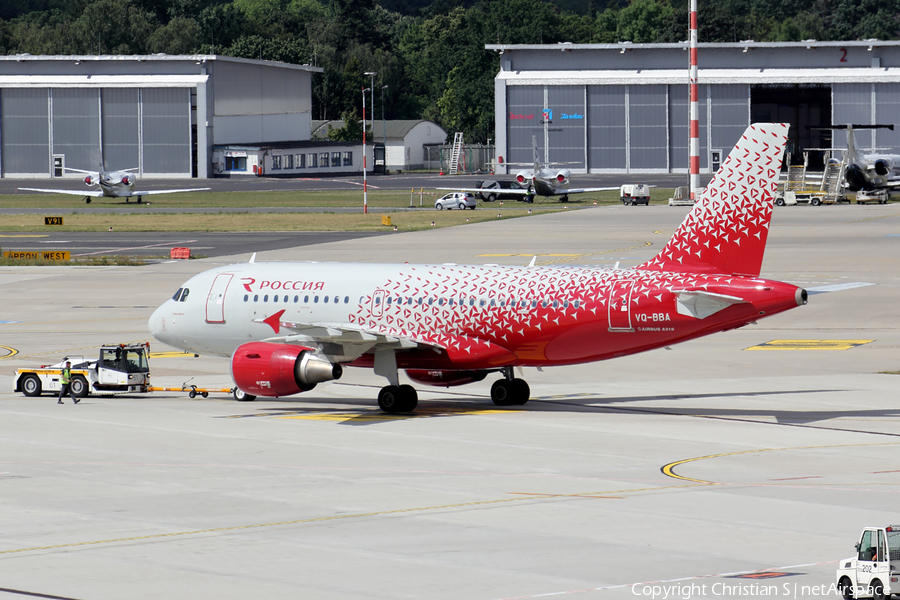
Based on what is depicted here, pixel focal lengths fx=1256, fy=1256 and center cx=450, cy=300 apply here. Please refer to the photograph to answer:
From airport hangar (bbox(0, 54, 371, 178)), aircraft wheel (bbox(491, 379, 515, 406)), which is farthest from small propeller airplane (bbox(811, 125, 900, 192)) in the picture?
airport hangar (bbox(0, 54, 371, 178))

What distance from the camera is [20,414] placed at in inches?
1442

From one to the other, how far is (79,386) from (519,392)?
46.8 ft

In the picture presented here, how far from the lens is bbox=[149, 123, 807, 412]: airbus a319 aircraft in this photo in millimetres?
33344

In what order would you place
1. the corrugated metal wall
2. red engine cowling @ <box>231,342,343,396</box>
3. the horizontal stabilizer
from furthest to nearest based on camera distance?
the corrugated metal wall → red engine cowling @ <box>231,342,343,396</box> → the horizontal stabilizer

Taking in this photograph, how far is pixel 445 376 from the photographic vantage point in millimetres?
36750

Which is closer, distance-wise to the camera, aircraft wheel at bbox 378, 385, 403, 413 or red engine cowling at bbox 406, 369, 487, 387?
aircraft wheel at bbox 378, 385, 403, 413

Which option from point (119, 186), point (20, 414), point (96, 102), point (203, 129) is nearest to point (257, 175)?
point (203, 129)

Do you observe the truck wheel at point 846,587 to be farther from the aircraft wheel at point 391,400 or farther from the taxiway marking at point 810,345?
the taxiway marking at point 810,345

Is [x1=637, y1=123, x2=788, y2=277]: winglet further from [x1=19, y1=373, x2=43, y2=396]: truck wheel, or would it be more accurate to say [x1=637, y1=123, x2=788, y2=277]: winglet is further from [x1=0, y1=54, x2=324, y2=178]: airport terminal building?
[x1=0, y1=54, x2=324, y2=178]: airport terminal building

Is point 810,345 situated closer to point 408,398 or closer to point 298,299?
point 408,398

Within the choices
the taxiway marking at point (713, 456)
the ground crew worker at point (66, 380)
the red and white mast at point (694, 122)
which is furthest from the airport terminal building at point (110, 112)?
the taxiway marking at point (713, 456)

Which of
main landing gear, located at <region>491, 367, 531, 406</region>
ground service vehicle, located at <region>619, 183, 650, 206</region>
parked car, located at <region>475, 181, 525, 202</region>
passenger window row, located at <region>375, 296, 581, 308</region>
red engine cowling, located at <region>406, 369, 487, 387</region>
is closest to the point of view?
passenger window row, located at <region>375, 296, 581, 308</region>

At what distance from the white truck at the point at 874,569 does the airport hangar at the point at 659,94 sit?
15670cm

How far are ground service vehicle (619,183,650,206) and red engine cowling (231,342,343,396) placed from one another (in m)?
93.7
